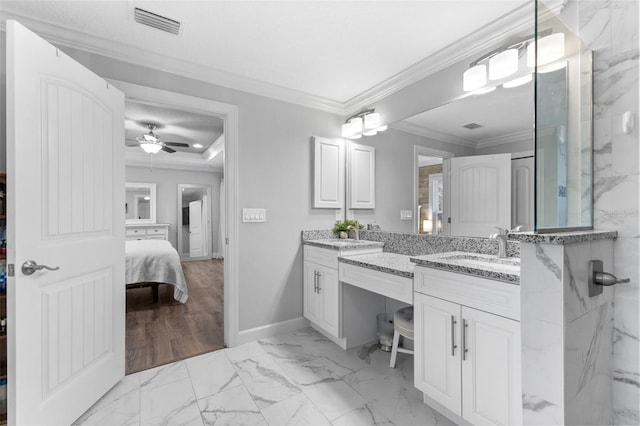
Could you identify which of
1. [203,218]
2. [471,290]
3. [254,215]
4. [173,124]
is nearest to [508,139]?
[471,290]

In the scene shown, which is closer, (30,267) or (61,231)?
(30,267)

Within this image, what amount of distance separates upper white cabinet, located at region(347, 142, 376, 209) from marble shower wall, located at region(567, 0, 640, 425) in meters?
1.79

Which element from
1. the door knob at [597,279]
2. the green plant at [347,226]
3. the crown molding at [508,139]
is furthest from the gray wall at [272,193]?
the door knob at [597,279]

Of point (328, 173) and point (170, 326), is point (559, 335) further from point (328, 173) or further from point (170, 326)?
point (170, 326)

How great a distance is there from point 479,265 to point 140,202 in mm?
7145

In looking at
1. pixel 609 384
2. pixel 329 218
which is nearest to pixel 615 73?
pixel 609 384

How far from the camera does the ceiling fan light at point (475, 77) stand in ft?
6.24

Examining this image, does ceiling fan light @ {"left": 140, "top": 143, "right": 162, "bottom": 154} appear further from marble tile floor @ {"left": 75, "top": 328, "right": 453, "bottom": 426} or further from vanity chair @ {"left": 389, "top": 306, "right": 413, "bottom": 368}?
vanity chair @ {"left": 389, "top": 306, "right": 413, "bottom": 368}

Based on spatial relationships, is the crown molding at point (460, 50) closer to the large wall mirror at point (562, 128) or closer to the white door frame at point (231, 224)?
the large wall mirror at point (562, 128)

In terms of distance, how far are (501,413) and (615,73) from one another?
1.55 m

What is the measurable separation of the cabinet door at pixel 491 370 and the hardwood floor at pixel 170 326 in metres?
2.01

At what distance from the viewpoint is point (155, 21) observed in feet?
6.00

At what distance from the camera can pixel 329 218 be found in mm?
3107

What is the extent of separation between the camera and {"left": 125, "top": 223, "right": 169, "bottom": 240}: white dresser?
6262 millimetres
